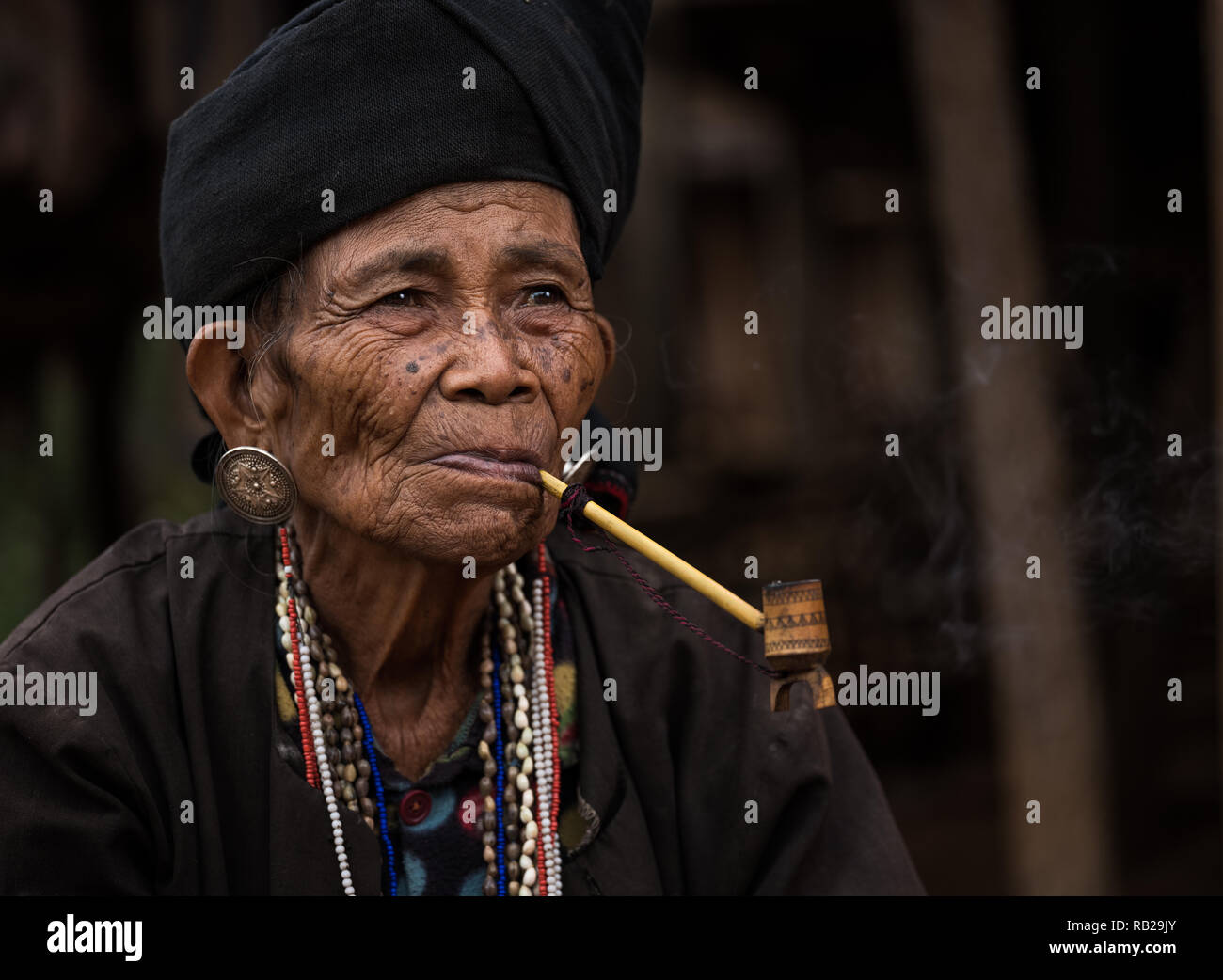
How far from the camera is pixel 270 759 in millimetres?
2074

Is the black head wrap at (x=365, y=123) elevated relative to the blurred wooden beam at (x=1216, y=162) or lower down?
lower down

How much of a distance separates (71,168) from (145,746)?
9.11 ft

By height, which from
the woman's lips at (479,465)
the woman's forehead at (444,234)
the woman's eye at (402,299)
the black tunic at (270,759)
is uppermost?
the woman's forehead at (444,234)

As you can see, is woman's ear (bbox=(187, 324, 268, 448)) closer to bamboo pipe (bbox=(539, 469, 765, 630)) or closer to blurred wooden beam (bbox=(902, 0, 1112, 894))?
bamboo pipe (bbox=(539, 469, 765, 630))

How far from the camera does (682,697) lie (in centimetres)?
240

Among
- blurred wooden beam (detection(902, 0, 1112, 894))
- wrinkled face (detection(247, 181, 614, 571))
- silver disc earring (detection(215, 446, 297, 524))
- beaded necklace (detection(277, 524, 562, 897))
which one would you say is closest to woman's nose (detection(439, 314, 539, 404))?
wrinkled face (detection(247, 181, 614, 571))

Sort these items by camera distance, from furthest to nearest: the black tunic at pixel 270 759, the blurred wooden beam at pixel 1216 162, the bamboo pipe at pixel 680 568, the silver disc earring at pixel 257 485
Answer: the blurred wooden beam at pixel 1216 162 < the silver disc earring at pixel 257 485 < the black tunic at pixel 270 759 < the bamboo pipe at pixel 680 568

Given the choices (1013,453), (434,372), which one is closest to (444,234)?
(434,372)

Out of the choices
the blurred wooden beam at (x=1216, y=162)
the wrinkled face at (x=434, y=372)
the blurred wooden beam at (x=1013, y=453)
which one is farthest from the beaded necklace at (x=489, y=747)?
the blurred wooden beam at (x=1216, y=162)

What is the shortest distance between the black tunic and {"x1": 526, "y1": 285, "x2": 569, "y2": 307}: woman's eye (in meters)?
0.64

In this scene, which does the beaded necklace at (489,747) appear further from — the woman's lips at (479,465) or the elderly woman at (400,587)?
the woman's lips at (479,465)

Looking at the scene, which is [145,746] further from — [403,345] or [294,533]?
[403,345]

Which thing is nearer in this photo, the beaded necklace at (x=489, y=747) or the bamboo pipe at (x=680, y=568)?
the bamboo pipe at (x=680, y=568)

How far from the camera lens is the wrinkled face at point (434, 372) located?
6.37 ft
